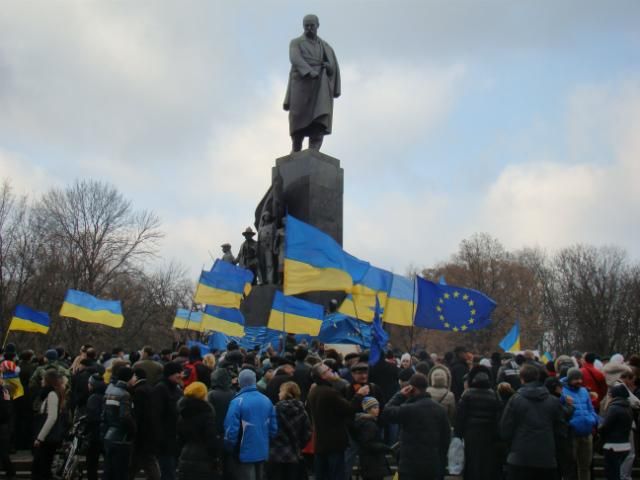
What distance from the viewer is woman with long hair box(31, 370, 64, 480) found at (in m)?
→ 9.91

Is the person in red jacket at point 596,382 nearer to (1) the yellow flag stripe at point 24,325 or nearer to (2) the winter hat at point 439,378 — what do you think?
(2) the winter hat at point 439,378

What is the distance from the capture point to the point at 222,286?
16.0m

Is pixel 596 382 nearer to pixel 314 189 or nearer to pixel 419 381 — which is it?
pixel 419 381

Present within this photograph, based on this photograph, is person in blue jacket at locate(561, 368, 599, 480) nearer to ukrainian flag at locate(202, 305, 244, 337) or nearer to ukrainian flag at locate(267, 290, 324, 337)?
ukrainian flag at locate(267, 290, 324, 337)

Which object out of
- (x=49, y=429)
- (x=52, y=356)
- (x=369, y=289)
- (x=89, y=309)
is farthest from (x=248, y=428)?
(x=89, y=309)

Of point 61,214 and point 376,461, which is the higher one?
point 61,214

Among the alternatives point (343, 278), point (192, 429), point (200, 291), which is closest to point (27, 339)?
point (200, 291)

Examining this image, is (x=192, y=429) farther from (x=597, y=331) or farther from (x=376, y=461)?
(x=597, y=331)

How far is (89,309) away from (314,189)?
20.7ft

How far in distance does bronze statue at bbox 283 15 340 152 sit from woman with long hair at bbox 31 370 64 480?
11.3 meters

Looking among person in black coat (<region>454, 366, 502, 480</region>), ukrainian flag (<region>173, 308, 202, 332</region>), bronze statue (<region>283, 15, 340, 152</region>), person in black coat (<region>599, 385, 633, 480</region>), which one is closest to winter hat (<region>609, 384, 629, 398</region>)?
person in black coat (<region>599, 385, 633, 480</region>)

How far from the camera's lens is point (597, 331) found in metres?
50.1

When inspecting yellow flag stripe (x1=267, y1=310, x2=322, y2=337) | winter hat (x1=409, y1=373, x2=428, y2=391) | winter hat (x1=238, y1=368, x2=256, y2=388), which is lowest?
winter hat (x1=238, y1=368, x2=256, y2=388)

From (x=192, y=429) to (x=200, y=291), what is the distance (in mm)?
8213
